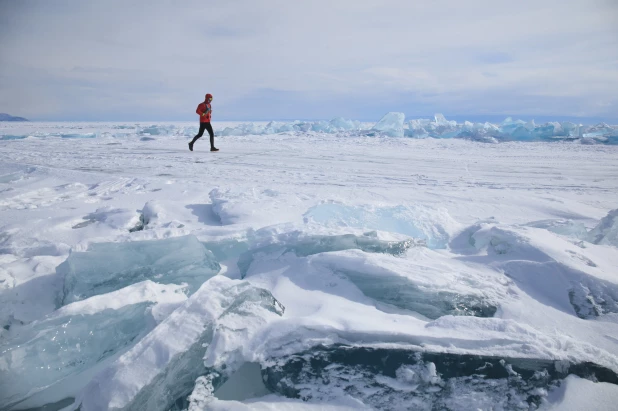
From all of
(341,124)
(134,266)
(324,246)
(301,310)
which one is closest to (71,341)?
(134,266)

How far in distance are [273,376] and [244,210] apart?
243 cm

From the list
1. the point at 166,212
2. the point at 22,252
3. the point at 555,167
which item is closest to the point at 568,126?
the point at 555,167

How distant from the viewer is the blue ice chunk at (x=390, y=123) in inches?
866

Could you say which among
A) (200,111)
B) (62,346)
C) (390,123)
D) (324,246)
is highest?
(390,123)

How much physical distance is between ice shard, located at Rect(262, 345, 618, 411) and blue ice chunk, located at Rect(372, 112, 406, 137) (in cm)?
2133

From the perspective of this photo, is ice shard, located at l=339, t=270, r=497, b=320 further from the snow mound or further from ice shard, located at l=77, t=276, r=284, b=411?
the snow mound

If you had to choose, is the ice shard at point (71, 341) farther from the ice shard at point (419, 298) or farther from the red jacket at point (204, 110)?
the red jacket at point (204, 110)

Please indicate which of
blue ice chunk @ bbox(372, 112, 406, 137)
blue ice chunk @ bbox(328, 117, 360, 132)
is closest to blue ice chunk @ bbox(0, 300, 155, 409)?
blue ice chunk @ bbox(372, 112, 406, 137)

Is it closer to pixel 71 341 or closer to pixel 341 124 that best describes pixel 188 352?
pixel 71 341

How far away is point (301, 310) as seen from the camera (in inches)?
74.9

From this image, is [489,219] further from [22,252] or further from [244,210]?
[22,252]

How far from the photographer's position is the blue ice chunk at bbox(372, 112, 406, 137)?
21984 mm

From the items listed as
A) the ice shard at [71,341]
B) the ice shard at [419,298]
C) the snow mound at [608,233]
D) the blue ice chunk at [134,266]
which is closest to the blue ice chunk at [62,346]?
the ice shard at [71,341]

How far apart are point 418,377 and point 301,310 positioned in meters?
0.74
